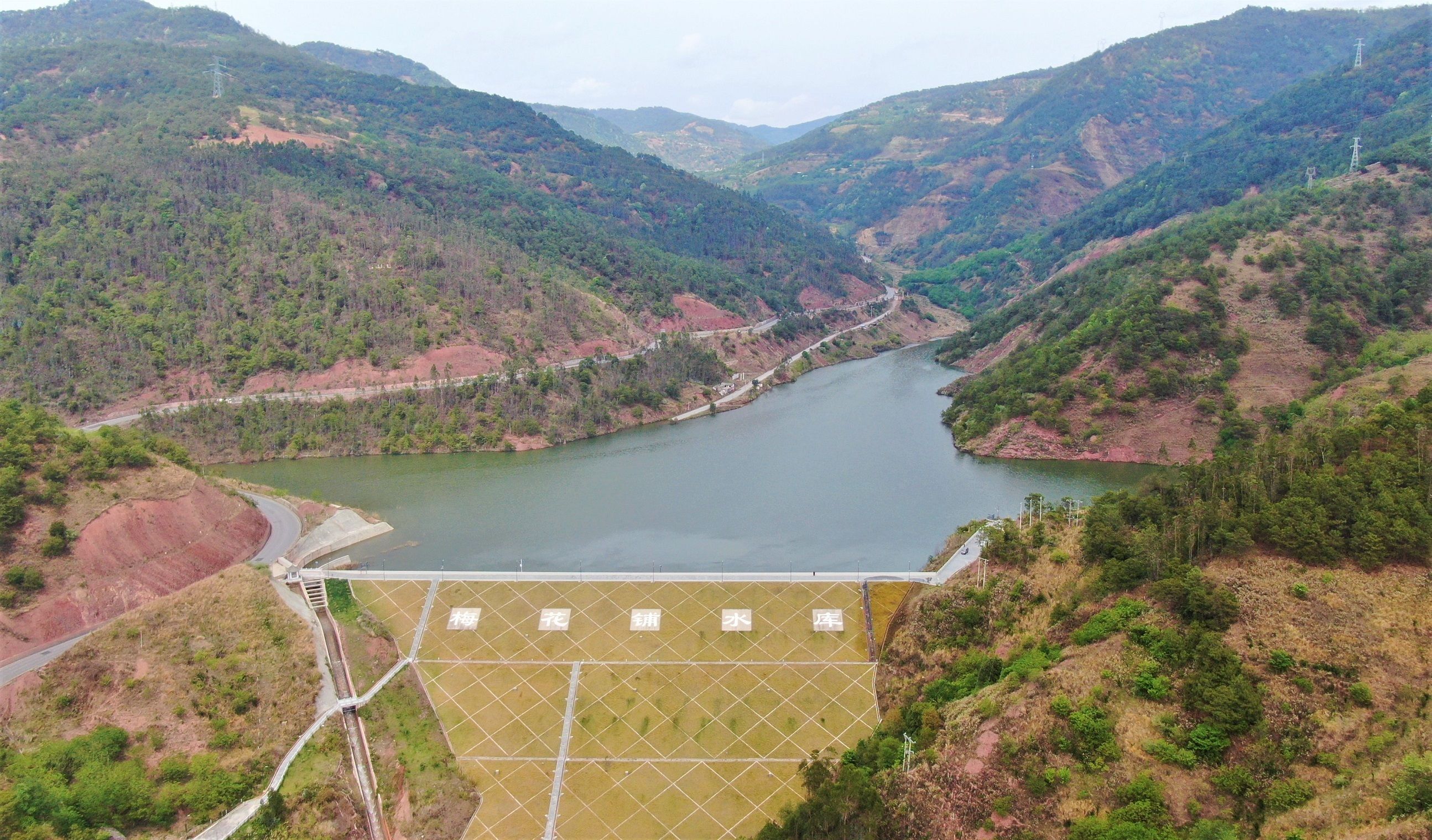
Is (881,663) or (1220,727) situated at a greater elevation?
(1220,727)

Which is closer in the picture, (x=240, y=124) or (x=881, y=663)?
(x=881, y=663)

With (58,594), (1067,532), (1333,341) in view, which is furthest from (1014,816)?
(1333,341)

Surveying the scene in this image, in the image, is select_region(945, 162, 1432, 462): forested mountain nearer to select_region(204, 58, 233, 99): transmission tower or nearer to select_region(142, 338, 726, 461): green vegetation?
select_region(142, 338, 726, 461): green vegetation

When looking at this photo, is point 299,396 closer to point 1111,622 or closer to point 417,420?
point 417,420

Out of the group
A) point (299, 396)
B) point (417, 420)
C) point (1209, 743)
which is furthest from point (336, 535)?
point (1209, 743)

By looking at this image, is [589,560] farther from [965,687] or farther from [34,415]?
[34,415]

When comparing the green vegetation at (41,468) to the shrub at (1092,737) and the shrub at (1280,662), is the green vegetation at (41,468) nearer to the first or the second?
the shrub at (1092,737)
